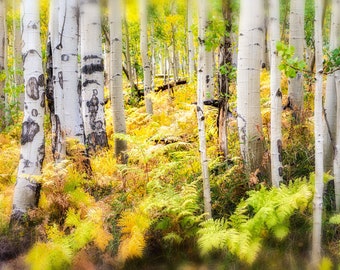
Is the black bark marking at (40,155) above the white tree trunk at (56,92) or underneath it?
underneath

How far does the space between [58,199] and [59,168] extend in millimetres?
572

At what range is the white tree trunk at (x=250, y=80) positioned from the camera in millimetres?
5742

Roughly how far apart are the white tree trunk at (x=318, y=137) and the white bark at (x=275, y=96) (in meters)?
0.52

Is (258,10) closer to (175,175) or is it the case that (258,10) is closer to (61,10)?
(175,175)

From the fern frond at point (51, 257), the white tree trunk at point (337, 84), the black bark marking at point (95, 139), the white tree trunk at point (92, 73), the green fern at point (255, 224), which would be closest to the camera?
the green fern at point (255, 224)

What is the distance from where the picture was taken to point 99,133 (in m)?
8.71

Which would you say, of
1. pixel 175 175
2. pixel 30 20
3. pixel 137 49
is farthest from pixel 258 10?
pixel 137 49

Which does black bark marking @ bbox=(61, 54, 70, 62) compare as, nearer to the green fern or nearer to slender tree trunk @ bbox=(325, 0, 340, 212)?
the green fern

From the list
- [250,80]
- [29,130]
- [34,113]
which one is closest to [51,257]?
[29,130]

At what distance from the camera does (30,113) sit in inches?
225

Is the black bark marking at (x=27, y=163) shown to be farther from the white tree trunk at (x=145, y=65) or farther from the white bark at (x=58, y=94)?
the white tree trunk at (x=145, y=65)

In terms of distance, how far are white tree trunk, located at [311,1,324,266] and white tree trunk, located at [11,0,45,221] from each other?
12.4 feet

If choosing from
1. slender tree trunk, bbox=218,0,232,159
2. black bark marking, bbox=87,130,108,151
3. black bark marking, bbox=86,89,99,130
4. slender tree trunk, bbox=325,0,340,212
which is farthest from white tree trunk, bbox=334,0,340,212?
black bark marking, bbox=87,130,108,151

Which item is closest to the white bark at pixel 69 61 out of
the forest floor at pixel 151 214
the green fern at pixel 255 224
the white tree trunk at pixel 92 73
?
the white tree trunk at pixel 92 73
